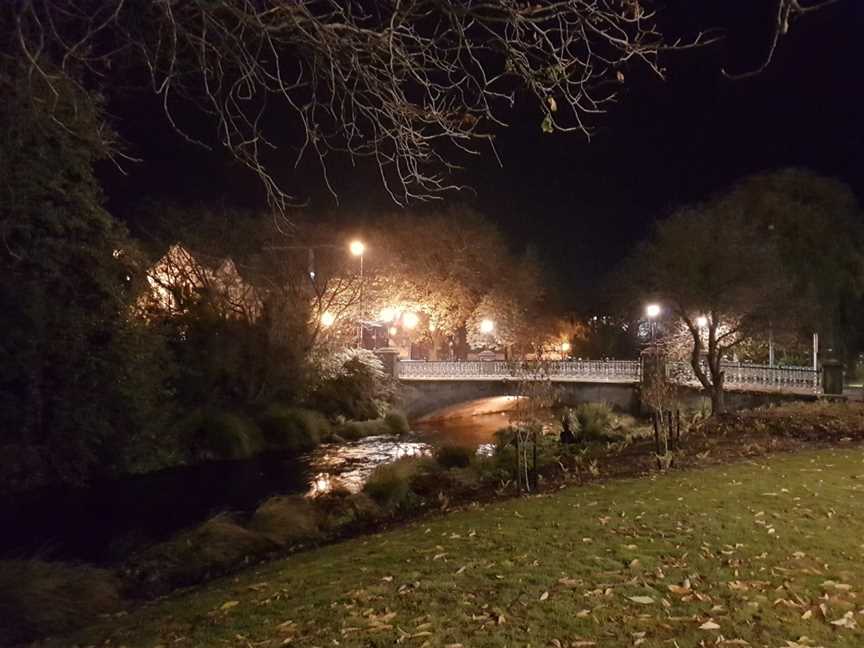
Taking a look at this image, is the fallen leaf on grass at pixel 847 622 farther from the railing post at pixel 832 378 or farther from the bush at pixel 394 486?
the railing post at pixel 832 378

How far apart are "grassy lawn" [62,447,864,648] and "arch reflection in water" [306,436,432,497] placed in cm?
1080

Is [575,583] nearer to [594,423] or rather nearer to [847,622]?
[847,622]

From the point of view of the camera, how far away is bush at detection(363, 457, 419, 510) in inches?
538

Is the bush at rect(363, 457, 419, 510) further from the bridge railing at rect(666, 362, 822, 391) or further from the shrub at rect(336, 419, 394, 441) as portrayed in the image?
the bridge railing at rect(666, 362, 822, 391)

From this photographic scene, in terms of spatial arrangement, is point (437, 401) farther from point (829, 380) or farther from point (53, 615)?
point (53, 615)

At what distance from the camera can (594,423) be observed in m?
23.6

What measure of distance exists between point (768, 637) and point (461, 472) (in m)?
11.3

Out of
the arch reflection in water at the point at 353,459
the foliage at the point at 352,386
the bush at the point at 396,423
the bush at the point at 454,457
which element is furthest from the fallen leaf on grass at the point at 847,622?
the foliage at the point at 352,386

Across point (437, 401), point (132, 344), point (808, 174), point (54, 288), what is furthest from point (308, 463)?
point (808, 174)

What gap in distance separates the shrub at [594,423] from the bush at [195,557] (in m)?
12.1

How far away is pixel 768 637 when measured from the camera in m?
5.16

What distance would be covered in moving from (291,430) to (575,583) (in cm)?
2456

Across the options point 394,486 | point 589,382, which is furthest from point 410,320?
point 394,486

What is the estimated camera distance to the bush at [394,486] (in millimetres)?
13656
